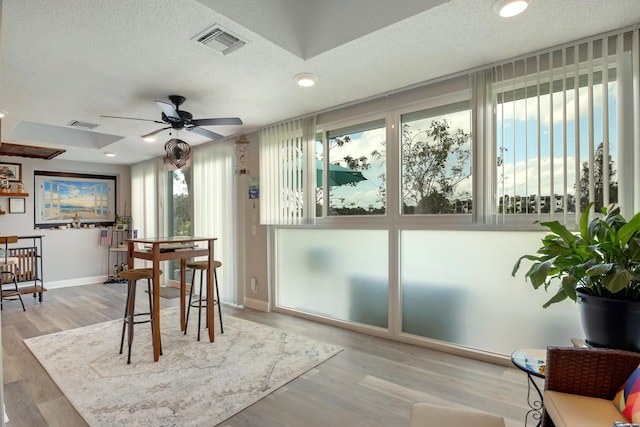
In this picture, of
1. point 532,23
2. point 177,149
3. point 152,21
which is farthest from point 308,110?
point 532,23

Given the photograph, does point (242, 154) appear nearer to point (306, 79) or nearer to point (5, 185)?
point (306, 79)

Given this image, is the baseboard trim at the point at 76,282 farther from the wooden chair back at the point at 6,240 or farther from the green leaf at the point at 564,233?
the green leaf at the point at 564,233

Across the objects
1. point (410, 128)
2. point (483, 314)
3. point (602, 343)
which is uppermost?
point (410, 128)

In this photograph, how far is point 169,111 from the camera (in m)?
3.02

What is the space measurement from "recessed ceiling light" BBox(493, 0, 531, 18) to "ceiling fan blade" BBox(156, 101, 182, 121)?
2.58m

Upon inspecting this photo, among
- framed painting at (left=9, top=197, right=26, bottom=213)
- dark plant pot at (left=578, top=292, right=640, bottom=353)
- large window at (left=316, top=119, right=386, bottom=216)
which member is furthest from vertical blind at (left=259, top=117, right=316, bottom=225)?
framed painting at (left=9, top=197, right=26, bottom=213)

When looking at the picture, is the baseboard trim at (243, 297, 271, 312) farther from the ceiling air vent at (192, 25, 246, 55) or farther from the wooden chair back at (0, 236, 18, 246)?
the wooden chair back at (0, 236, 18, 246)

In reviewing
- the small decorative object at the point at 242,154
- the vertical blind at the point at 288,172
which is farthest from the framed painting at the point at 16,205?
the vertical blind at the point at 288,172

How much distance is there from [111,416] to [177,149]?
220cm

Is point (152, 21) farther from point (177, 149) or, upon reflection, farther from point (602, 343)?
point (602, 343)

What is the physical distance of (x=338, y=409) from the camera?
85.9 inches

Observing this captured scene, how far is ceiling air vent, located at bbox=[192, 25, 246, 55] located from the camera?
7.06ft

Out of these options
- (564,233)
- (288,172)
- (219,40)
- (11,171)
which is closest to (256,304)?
(288,172)

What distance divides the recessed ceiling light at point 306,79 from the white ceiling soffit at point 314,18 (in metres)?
0.28
